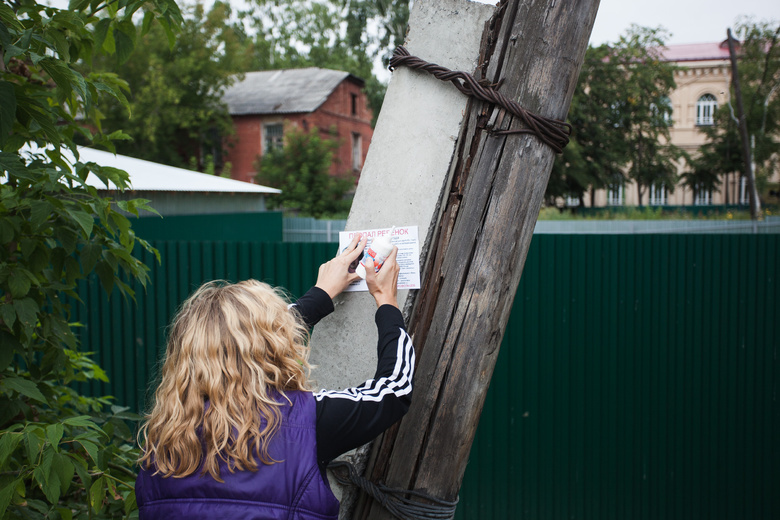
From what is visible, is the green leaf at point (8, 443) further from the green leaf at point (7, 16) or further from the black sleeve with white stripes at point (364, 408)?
the green leaf at point (7, 16)

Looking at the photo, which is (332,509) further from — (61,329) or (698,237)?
(698,237)

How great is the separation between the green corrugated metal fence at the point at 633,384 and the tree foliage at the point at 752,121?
903 inches

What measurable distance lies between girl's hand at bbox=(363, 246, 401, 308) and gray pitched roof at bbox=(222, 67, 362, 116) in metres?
28.6

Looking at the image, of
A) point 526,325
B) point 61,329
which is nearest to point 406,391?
point 61,329

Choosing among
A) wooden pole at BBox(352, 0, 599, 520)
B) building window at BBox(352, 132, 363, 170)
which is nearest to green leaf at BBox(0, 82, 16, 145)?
wooden pole at BBox(352, 0, 599, 520)

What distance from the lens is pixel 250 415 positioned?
1.40 m

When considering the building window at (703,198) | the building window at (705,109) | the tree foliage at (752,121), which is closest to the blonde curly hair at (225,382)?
the tree foliage at (752,121)

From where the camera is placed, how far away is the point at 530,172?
1.59 meters

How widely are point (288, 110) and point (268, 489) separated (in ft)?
98.2

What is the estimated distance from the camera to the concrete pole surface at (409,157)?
173 cm

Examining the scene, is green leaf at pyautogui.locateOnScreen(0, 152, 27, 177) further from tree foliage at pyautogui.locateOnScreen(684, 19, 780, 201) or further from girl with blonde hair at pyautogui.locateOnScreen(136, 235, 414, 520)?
tree foliage at pyautogui.locateOnScreen(684, 19, 780, 201)

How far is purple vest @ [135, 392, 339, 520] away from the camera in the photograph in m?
1.36

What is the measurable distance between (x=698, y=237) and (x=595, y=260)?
804 mm

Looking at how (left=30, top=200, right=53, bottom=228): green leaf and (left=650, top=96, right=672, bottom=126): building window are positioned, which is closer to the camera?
(left=30, top=200, right=53, bottom=228): green leaf
